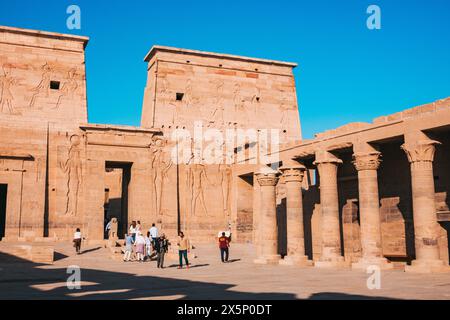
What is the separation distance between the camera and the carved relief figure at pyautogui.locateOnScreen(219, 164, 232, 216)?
31094 mm

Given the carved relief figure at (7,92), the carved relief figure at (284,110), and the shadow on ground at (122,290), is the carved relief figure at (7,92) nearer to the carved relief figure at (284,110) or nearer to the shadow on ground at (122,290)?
the shadow on ground at (122,290)

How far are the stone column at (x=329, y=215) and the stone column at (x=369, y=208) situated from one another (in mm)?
1222

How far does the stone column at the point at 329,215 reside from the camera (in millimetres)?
18703

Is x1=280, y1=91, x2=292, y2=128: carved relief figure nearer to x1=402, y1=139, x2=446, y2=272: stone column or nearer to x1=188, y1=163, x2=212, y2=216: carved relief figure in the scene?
x1=188, y1=163, x2=212, y2=216: carved relief figure

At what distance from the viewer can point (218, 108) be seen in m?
32.4

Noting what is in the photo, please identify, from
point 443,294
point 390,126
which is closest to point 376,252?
point 390,126

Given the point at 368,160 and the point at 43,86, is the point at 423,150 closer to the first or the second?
the point at 368,160

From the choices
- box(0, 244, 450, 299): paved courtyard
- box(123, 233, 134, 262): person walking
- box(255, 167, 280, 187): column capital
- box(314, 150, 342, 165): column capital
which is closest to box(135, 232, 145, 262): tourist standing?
box(123, 233, 134, 262): person walking

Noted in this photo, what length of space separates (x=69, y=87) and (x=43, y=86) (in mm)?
1414

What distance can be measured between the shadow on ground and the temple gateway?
7595 millimetres

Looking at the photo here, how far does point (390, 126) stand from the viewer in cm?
1714

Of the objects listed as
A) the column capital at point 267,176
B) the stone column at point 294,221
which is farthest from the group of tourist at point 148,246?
the column capital at point 267,176
